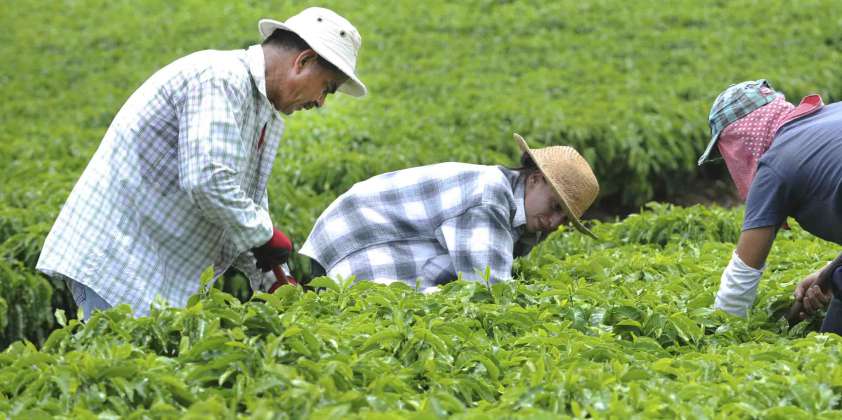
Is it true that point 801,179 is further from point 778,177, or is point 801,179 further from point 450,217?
point 450,217

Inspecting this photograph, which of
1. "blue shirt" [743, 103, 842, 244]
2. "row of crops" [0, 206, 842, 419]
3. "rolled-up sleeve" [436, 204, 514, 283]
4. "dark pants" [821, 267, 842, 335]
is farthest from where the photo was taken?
"rolled-up sleeve" [436, 204, 514, 283]

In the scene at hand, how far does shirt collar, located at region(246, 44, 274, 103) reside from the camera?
156 inches

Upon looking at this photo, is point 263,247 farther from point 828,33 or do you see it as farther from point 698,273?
point 828,33

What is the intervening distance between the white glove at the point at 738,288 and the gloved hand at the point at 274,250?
1.65 m

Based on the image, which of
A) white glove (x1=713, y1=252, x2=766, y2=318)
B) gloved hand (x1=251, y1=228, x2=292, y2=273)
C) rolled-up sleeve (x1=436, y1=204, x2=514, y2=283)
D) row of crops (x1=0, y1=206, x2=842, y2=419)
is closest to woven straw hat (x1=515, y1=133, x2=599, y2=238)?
rolled-up sleeve (x1=436, y1=204, x2=514, y2=283)

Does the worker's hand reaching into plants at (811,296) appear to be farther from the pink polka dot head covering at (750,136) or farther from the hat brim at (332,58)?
the hat brim at (332,58)

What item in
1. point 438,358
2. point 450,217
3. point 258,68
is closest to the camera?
point 438,358

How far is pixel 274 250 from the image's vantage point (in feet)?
14.2

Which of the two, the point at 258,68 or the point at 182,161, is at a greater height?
the point at 258,68

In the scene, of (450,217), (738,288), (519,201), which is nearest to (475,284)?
(450,217)

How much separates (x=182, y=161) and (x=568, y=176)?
1576 mm

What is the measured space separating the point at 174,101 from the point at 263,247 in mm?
724

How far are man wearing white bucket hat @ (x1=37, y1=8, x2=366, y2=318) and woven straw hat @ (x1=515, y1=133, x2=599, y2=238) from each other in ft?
2.85

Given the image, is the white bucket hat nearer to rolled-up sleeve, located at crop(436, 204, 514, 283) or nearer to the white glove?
rolled-up sleeve, located at crop(436, 204, 514, 283)
